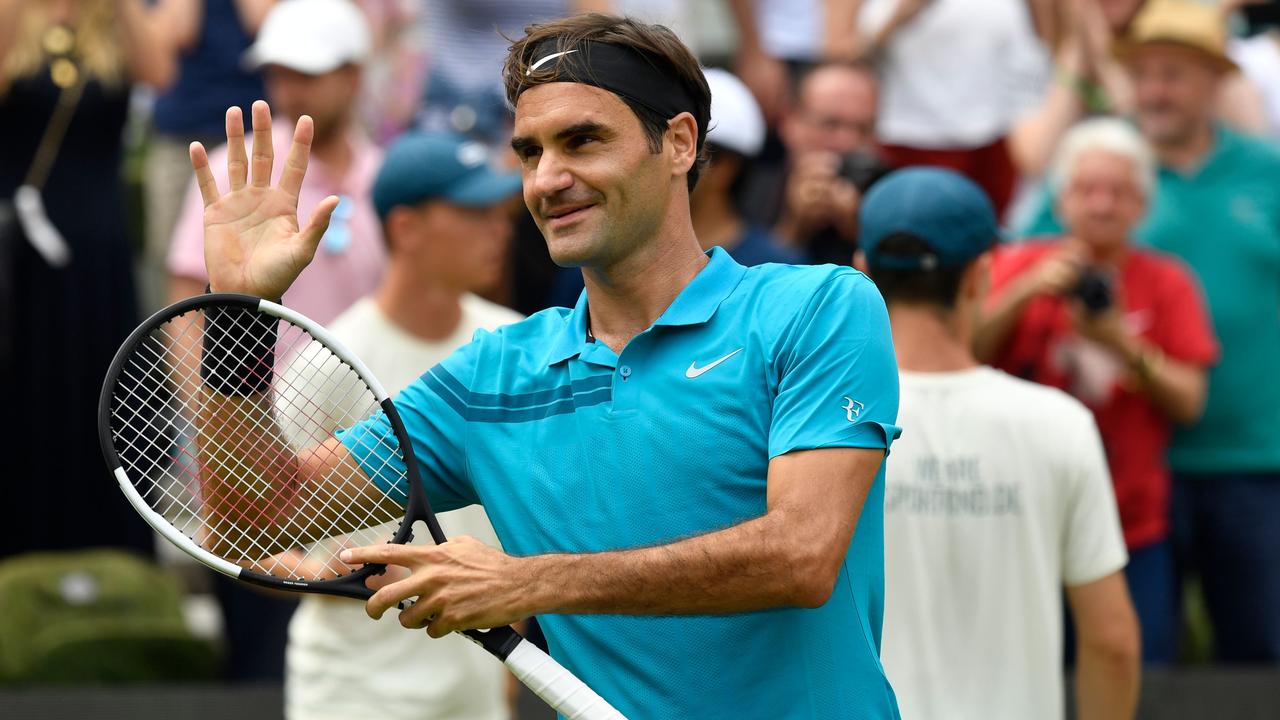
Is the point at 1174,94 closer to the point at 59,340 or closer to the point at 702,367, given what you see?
the point at 702,367

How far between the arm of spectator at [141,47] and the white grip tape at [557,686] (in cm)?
487

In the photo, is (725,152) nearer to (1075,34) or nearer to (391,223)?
(391,223)

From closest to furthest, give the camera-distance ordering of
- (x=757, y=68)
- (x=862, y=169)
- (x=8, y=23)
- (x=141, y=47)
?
(x=862, y=169) → (x=8, y=23) → (x=141, y=47) → (x=757, y=68)

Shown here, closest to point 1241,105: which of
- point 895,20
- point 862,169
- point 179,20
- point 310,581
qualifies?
point 895,20

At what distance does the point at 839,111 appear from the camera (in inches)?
295

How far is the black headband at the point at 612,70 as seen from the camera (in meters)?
3.33

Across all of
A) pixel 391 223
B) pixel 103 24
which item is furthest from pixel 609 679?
pixel 103 24

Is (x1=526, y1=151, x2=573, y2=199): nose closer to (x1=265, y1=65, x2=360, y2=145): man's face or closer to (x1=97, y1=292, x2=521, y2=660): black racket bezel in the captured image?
(x1=97, y1=292, x2=521, y2=660): black racket bezel

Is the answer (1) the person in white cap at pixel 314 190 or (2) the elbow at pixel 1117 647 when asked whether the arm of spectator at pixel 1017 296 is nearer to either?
(2) the elbow at pixel 1117 647

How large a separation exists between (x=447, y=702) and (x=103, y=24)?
351cm

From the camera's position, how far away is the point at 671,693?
321 cm

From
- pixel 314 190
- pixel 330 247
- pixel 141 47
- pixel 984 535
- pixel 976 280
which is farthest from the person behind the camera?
pixel 141 47

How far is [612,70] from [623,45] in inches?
2.2

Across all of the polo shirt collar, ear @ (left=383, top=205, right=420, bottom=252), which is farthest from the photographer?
the polo shirt collar
